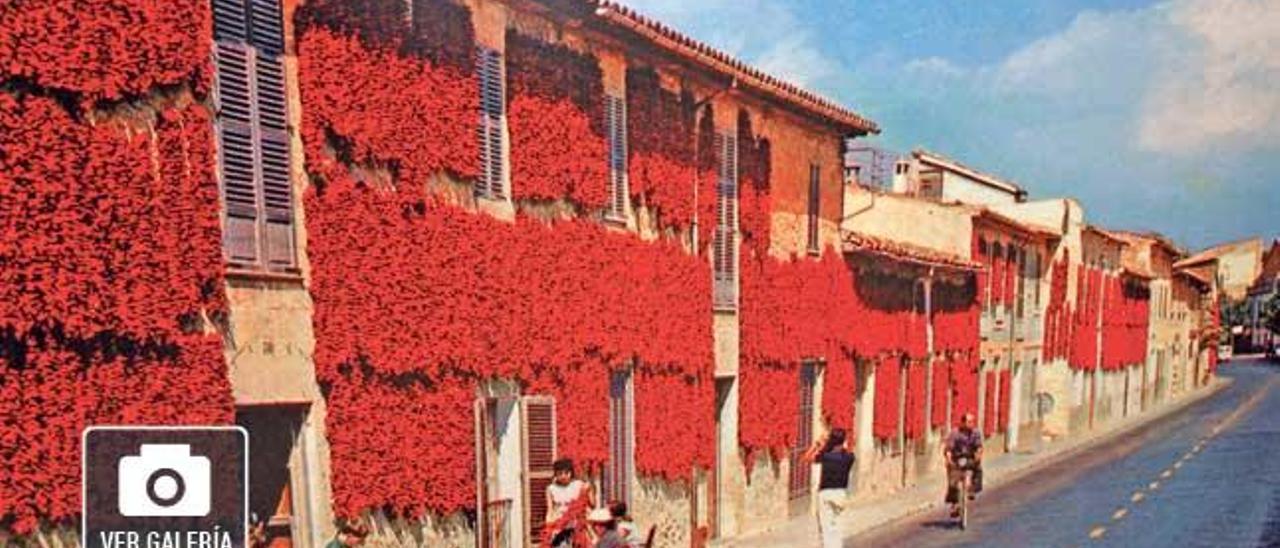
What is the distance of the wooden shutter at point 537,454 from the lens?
12.9 metres

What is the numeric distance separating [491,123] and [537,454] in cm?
398

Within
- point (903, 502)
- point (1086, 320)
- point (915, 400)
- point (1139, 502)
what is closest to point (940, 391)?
point (915, 400)

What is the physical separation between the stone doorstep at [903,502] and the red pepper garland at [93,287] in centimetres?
1069

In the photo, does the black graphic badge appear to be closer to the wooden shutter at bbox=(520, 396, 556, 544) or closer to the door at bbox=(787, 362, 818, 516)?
the wooden shutter at bbox=(520, 396, 556, 544)

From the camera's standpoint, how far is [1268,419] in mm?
41969

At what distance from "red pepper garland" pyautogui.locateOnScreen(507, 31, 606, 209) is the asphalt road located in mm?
7867

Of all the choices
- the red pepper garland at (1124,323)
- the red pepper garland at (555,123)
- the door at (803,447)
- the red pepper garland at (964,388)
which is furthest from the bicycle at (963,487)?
the red pepper garland at (1124,323)

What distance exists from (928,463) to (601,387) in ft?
52.0

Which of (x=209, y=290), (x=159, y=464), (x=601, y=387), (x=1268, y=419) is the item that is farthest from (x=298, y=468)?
(x=1268, y=419)

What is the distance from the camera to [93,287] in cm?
786

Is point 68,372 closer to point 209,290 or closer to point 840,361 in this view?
point 209,290

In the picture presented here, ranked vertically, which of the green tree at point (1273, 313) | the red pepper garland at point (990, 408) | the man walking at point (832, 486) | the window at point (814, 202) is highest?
the window at point (814, 202)

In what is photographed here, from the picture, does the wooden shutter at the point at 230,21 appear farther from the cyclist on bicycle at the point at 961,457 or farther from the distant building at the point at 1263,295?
the distant building at the point at 1263,295

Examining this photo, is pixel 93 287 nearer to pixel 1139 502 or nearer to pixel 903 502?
pixel 903 502
